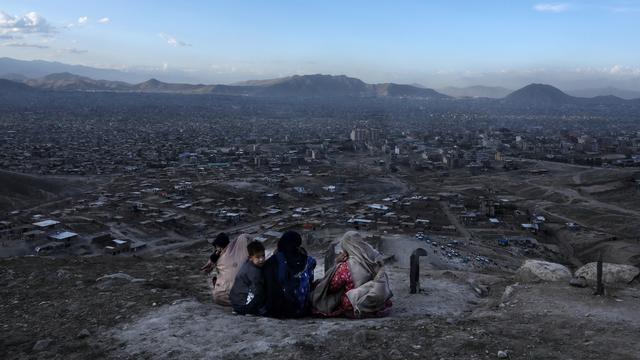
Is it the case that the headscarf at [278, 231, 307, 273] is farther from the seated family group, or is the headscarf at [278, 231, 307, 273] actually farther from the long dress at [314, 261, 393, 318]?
the long dress at [314, 261, 393, 318]

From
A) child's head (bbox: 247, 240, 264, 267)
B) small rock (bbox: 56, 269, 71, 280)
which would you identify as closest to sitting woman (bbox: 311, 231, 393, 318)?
child's head (bbox: 247, 240, 264, 267)

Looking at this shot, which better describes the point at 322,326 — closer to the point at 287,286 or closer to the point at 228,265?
the point at 287,286

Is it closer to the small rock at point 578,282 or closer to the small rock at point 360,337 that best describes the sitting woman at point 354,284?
the small rock at point 360,337

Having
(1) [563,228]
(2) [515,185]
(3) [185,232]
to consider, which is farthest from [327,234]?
(2) [515,185]

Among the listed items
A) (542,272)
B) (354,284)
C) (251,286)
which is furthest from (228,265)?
(542,272)

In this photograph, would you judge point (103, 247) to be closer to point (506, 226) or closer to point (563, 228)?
point (506, 226)
